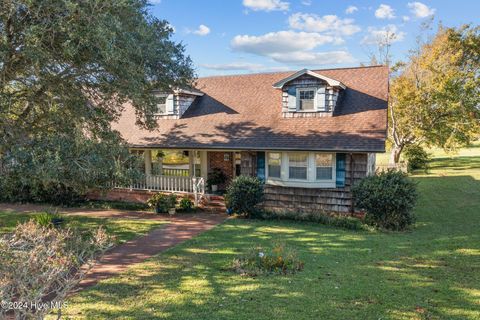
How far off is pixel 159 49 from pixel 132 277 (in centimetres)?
736

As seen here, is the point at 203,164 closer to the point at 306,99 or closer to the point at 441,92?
the point at 306,99

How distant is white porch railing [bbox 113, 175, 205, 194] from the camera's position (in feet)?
52.3

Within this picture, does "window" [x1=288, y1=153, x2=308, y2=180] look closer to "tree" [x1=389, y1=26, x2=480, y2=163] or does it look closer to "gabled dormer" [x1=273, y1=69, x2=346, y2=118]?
"gabled dormer" [x1=273, y1=69, x2=346, y2=118]

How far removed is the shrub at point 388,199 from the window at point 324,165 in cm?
163

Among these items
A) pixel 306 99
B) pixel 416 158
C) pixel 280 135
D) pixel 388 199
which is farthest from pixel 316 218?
pixel 416 158

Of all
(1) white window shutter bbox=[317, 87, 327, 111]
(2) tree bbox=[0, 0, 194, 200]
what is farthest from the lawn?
→ (1) white window shutter bbox=[317, 87, 327, 111]

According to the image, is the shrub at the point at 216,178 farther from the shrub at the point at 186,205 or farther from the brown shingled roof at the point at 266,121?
the brown shingled roof at the point at 266,121

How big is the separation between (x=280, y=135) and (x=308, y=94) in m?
2.54

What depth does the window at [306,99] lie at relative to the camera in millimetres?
15453

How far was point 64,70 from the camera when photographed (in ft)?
32.7

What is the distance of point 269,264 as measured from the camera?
309 inches

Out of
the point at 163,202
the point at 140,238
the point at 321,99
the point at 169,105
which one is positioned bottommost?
the point at 140,238

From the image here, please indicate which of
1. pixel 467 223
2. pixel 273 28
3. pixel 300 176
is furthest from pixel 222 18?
pixel 467 223

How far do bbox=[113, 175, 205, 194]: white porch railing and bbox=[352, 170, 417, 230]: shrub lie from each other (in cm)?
716
